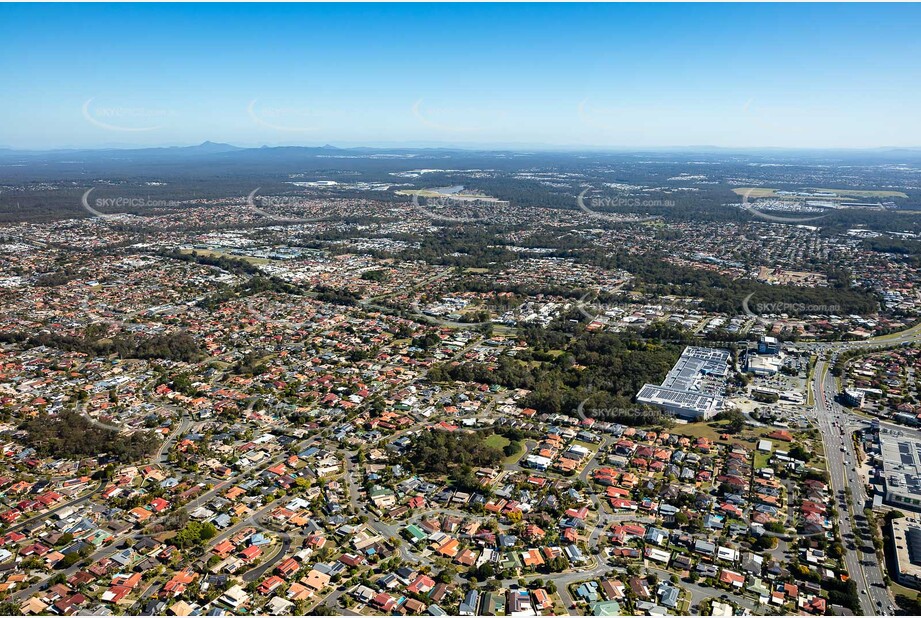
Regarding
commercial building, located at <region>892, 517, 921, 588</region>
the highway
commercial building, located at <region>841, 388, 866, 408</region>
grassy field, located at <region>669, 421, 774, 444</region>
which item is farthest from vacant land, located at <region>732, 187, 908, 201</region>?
commercial building, located at <region>892, 517, 921, 588</region>

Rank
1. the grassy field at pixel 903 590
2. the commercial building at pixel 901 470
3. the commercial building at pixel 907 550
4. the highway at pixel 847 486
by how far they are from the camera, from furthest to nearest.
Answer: the commercial building at pixel 901 470 < the commercial building at pixel 907 550 < the highway at pixel 847 486 < the grassy field at pixel 903 590

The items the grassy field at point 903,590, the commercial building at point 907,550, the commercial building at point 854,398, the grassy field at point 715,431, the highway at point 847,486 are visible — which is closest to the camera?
the grassy field at point 903,590

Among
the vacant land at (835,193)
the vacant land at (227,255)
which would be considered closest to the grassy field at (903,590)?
the vacant land at (227,255)

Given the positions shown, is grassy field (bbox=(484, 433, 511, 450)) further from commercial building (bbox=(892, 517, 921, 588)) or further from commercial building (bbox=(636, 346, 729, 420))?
commercial building (bbox=(892, 517, 921, 588))

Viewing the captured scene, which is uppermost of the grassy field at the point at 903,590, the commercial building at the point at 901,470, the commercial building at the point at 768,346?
the commercial building at the point at 768,346

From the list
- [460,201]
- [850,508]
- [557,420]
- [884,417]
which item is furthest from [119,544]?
[460,201]

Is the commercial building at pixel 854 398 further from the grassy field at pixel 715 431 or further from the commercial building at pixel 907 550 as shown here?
the commercial building at pixel 907 550

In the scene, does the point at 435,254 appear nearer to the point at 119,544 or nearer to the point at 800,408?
the point at 800,408

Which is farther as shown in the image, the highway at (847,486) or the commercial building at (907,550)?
the commercial building at (907,550)

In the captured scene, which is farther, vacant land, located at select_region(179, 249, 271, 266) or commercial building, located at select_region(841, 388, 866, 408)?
vacant land, located at select_region(179, 249, 271, 266)
